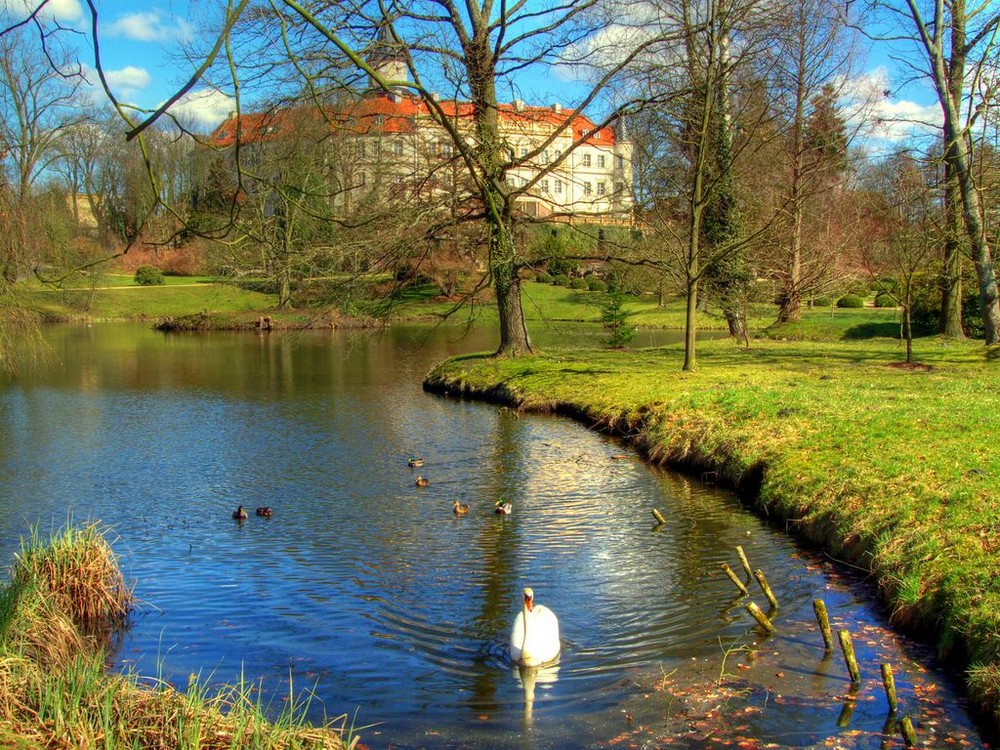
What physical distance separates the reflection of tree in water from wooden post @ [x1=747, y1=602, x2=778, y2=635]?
2.12 meters

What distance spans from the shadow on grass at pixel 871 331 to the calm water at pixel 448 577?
56.4 feet

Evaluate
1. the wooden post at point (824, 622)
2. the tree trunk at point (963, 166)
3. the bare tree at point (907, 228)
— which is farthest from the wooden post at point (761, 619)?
the tree trunk at point (963, 166)

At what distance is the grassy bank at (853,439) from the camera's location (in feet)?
24.8

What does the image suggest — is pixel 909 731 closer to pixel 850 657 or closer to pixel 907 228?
pixel 850 657

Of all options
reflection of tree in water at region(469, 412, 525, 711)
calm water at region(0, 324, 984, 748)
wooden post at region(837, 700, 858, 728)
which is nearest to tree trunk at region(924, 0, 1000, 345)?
calm water at region(0, 324, 984, 748)

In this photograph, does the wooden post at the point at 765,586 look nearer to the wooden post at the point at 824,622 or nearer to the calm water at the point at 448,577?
the calm water at the point at 448,577

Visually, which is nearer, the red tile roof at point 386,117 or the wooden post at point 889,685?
the wooden post at point 889,685

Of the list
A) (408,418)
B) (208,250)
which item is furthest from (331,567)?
(208,250)

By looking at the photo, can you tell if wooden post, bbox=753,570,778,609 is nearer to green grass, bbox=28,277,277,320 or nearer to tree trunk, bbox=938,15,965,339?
tree trunk, bbox=938,15,965,339

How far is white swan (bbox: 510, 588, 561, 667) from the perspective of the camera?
7180mm

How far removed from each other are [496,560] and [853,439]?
5.13 meters

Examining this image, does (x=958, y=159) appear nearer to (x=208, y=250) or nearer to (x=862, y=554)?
(x=862, y=554)

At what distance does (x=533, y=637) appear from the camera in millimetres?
7176

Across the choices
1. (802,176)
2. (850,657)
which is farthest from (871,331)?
(850,657)
